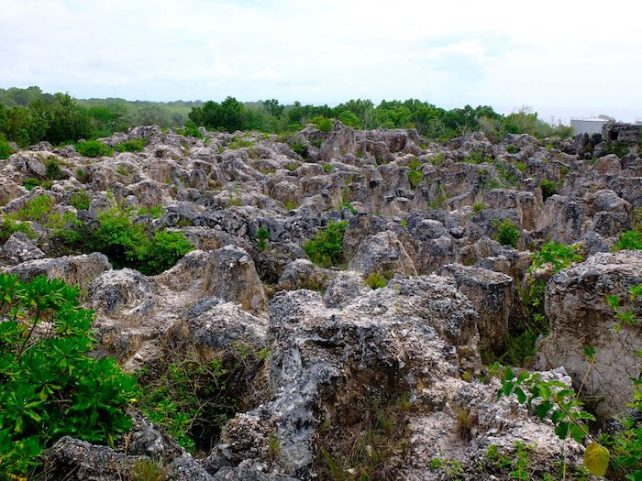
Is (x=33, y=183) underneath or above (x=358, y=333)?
underneath

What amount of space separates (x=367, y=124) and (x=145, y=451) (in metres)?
42.3

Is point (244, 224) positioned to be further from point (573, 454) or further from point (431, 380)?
point (573, 454)

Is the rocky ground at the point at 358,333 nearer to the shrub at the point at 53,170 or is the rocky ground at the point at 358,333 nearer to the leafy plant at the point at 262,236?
the leafy plant at the point at 262,236

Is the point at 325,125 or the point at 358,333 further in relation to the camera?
the point at 325,125

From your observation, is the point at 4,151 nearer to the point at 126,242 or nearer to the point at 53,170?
the point at 53,170

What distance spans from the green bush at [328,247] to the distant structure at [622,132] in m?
26.7

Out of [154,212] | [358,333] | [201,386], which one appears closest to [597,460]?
[358,333]

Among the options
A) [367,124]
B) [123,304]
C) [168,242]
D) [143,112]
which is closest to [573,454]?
[123,304]

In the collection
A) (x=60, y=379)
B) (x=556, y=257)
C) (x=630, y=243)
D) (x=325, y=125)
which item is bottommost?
(x=556, y=257)

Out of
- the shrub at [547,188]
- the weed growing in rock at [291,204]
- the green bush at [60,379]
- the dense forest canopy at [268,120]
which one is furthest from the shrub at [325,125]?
the green bush at [60,379]

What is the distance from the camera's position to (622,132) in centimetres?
3322

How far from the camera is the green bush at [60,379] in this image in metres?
2.93

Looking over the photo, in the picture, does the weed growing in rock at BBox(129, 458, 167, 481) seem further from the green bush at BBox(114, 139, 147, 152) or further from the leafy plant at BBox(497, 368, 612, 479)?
the green bush at BBox(114, 139, 147, 152)

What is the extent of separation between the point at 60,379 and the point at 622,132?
3699 centimetres
